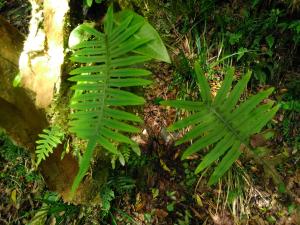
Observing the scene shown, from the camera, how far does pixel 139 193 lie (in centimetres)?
323

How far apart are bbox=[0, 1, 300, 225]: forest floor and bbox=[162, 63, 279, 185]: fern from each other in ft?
4.35

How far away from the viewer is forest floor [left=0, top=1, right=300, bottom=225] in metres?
3.04

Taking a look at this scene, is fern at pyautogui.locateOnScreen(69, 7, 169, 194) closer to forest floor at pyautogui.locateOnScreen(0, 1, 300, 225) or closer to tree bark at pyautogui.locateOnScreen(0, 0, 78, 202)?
tree bark at pyautogui.locateOnScreen(0, 0, 78, 202)

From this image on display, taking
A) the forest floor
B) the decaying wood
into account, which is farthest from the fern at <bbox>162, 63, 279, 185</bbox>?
the forest floor

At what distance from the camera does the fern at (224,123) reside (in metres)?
1.72

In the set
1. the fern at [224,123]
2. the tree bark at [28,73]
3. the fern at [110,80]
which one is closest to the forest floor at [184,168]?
the tree bark at [28,73]

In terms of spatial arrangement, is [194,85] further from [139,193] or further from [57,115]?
[57,115]

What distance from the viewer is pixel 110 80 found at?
74.9 inches

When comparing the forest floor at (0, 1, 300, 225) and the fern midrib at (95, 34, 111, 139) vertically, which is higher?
the fern midrib at (95, 34, 111, 139)

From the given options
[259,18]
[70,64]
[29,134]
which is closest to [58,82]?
[70,64]

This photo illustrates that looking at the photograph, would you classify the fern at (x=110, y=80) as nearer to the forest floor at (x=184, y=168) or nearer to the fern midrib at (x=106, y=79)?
the fern midrib at (x=106, y=79)

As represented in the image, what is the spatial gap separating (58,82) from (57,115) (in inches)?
8.6

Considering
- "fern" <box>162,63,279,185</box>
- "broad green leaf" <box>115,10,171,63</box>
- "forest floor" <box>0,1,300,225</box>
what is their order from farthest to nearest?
"forest floor" <box>0,1,300,225</box> → "broad green leaf" <box>115,10,171,63</box> → "fern" <box>162,63,279,185</box>

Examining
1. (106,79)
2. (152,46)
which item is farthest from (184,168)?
(106,79)
